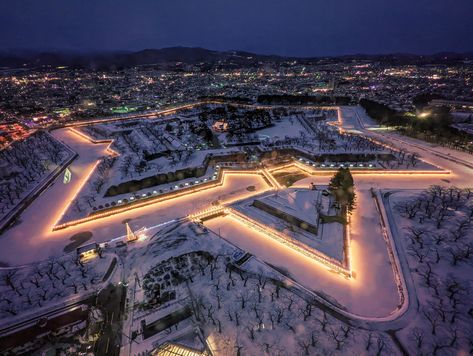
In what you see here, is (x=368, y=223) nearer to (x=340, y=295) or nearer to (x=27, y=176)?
(x=340, y=295)

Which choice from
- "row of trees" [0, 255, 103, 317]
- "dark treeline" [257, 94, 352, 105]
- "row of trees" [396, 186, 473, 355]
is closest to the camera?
"row of trees" [396, 186, 473, 355]

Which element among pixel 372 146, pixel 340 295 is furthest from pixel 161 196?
pixel 372 146

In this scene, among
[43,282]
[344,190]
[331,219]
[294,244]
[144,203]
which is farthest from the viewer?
[144,203]

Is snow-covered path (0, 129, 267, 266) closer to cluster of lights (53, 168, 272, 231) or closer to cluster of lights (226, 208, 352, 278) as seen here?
cluster of lights (53, 168, 272, 231)

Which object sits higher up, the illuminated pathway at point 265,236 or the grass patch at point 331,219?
the grass patch at point 331,219

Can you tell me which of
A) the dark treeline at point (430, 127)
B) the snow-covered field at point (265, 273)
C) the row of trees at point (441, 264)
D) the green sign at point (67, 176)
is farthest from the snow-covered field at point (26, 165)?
the dark treeline at point (430, 127)

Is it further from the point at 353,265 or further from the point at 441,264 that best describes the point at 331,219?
the point at 441,264

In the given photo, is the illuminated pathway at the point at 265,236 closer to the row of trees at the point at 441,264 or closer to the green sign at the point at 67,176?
the green sign at the point at 67,176

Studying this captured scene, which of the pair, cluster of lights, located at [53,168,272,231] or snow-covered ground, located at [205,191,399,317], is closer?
snow-covered ground, located at [205,191,399,317]

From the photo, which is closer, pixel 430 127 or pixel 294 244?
pixel 294 244

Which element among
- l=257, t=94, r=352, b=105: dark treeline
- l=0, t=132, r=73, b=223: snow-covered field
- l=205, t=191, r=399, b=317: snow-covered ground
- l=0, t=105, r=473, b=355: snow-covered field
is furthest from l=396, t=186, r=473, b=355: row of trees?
l=257, t=94, r=352, b=105: dark treeline

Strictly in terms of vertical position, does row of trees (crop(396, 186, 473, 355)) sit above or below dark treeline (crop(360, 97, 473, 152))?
below

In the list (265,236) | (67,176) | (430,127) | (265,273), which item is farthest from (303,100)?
(265,273)
